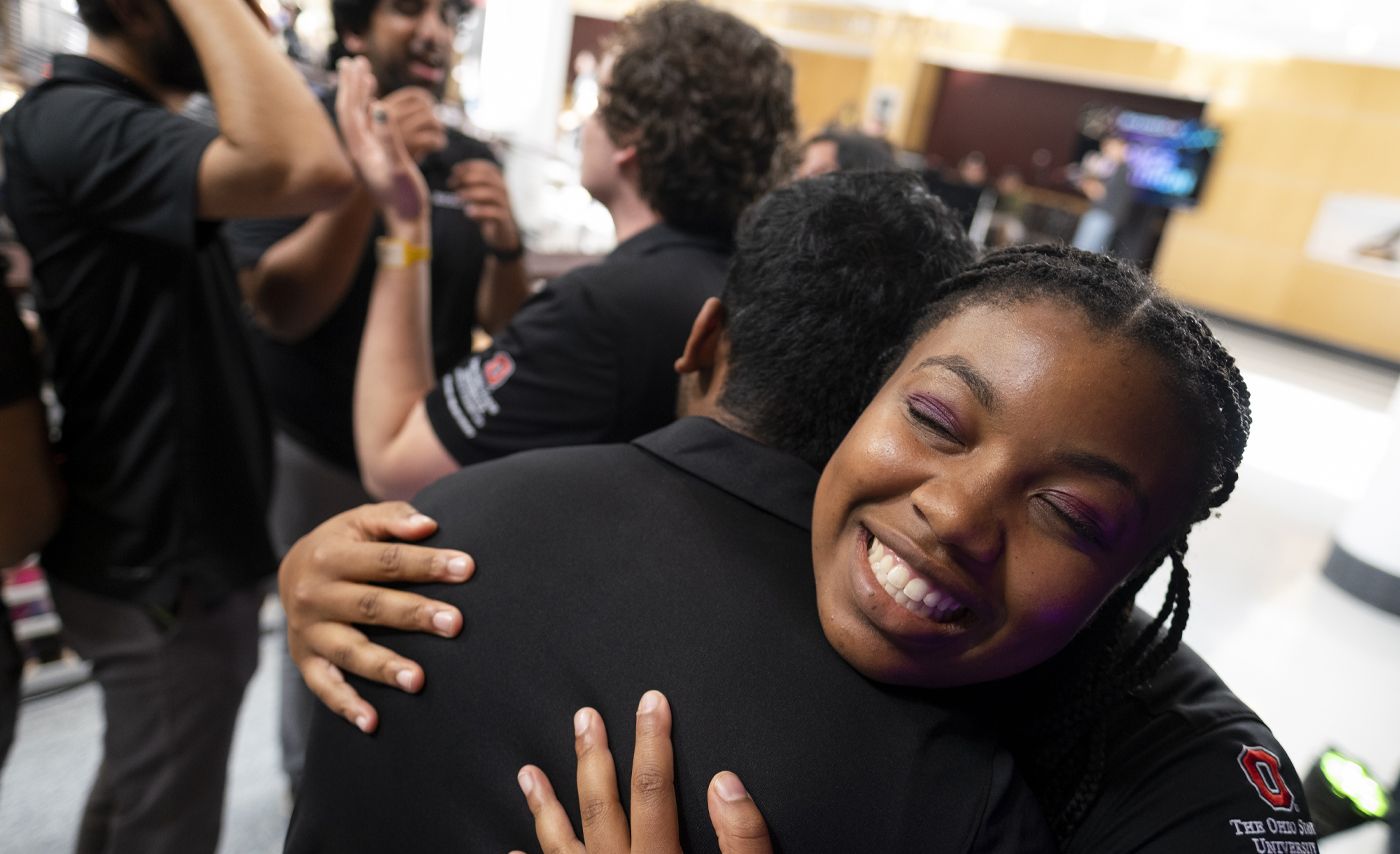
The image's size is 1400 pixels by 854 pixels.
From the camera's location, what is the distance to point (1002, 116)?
49.6 ft

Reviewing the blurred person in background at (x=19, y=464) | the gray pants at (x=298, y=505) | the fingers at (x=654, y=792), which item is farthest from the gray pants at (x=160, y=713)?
the fingers at (x=654, y=792)

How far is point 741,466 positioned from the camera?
811 millimetres

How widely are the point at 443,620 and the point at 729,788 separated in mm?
302

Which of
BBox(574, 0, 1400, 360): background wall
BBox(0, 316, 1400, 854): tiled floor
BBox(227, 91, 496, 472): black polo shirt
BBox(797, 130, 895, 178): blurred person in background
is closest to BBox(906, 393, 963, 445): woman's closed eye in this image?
BBox(227, 91, 496, 472): black polo shirt

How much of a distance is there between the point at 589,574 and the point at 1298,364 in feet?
39.6

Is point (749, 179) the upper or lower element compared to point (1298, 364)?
upper

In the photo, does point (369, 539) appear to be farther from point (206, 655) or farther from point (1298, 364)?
point (1298, 364)

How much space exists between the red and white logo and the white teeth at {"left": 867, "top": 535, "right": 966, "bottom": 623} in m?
0.28

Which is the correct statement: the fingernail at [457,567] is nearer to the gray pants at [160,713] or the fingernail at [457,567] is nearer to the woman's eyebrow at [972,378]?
the woman's eyebrow at [972,378]

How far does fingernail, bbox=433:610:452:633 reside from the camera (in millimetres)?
753

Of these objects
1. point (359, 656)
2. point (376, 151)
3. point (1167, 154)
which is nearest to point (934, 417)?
point (359, 656)

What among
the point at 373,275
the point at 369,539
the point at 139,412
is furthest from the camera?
the point at 373,275

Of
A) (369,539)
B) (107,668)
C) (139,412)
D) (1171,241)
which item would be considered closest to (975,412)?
(369,539)

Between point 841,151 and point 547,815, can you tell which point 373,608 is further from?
point 841,151
